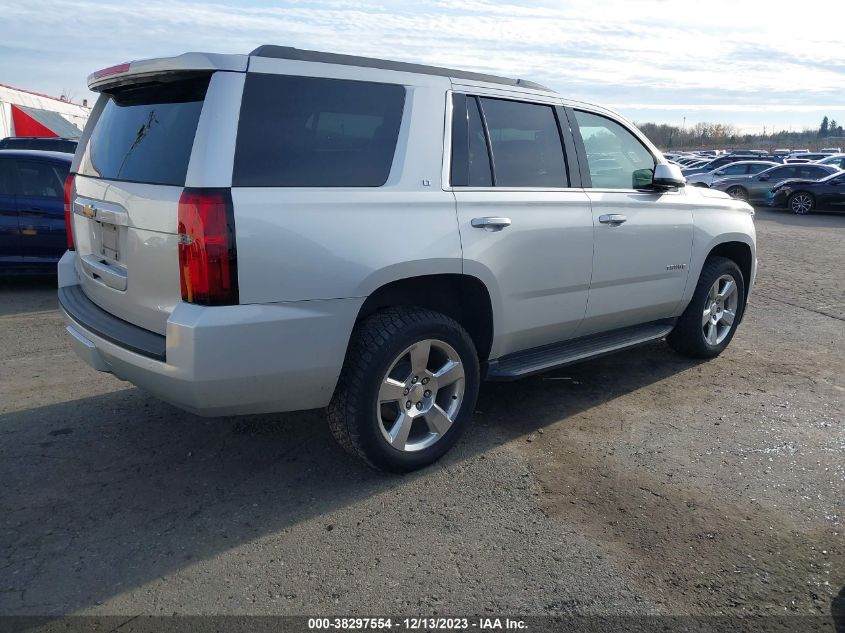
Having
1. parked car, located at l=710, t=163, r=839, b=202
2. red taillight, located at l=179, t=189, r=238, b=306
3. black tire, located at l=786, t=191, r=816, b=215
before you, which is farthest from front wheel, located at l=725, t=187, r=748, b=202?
red taillight, located at l=179, t=189, r=238, b=306

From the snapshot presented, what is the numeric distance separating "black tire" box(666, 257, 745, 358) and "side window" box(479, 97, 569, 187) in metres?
1.75

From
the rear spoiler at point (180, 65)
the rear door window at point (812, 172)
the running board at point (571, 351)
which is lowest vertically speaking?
the running board at point (571, 351)

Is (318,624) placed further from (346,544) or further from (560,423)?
(560,423)

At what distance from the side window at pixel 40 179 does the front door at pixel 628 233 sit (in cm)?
617

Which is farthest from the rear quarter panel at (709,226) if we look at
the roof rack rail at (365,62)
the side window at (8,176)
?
the side window at (8,176)

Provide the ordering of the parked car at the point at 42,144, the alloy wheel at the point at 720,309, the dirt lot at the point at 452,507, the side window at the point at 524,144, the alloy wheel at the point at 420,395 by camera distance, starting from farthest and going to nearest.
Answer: the parked car at the point at 42,144
the alloy wheel at the point at 720,309
the side window at the point at 524,144
the alloy wheel at the point at 420,395
the dirt lot at the point at 452,507

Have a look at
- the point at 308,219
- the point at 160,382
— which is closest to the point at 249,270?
the point at 308,219

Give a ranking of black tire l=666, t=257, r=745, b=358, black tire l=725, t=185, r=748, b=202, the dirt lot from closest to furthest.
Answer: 1. the dirt lot
2. black tire l=666, t=257, r=745, b=358
3. black tire l=725, t=185, r=748, b=202

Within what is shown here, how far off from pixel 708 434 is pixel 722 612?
1.79 meters

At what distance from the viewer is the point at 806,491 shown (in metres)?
3.66

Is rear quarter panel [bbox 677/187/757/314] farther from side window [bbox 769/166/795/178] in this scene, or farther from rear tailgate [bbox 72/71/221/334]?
side window [bbox 769/166/795/178]

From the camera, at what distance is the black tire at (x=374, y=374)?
135 inches

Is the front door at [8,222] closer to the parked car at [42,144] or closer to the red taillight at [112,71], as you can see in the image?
the red taillight at [112,71]

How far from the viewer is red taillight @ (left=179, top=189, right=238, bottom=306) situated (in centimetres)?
294
